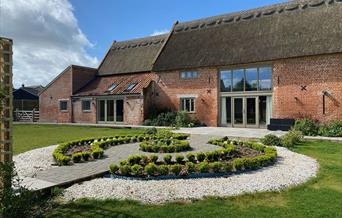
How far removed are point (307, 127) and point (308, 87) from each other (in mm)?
3292

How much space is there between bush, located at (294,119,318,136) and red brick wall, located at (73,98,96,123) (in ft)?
59.3

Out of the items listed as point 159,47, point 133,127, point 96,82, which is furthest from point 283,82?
point 96,82

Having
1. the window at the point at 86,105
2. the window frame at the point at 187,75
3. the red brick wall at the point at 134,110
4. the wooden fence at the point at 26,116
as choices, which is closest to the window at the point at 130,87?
the red brick wall at the point at 134,110

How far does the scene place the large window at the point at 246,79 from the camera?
20.6m

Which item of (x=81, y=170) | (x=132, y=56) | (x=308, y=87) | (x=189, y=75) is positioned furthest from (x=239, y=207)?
(x=132, y=56)

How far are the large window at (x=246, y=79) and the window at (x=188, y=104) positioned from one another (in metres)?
2.74

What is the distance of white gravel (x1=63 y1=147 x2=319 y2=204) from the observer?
20.7ft

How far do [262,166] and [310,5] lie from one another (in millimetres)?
16883

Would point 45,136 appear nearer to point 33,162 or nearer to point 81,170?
point 33,162

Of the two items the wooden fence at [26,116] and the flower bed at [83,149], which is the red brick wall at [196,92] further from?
the wooden fence at [26,116]

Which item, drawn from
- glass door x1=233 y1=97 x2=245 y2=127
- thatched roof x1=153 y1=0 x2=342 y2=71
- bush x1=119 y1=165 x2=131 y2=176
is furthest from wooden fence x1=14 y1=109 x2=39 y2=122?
bush x1=119 y1=165 x2=131 y2=176

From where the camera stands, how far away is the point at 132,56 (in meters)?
30.4

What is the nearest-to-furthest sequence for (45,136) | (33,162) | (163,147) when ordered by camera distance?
(33,162), (163,147), (45,136)

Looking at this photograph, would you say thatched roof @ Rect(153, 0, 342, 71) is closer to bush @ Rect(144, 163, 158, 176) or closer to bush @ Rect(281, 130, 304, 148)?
bush @ Rect(281, 130, 304, 148)
